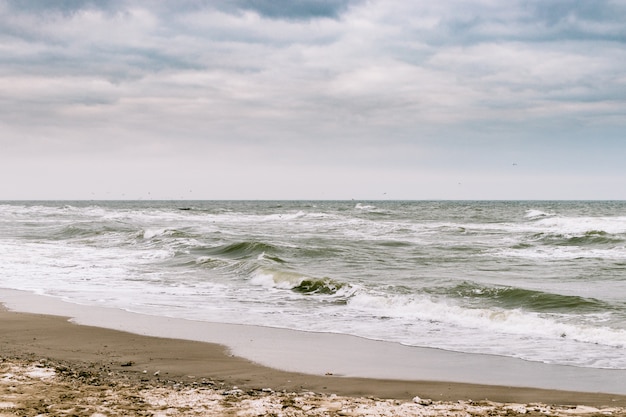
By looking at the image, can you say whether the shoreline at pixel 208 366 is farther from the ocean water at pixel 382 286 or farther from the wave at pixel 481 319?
the wave at pixel 481 319

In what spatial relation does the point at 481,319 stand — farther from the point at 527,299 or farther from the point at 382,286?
the point at 382,286

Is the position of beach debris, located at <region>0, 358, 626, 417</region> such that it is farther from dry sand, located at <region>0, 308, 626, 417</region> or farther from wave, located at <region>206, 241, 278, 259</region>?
wave, located at <region>206, 241, 278, 259</region>

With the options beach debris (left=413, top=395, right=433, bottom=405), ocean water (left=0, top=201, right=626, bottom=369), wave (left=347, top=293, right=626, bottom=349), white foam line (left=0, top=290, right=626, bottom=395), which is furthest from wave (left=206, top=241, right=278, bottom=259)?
beach debris (left=413, top=395, right=433, bottom=405)

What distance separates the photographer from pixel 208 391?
5809mm

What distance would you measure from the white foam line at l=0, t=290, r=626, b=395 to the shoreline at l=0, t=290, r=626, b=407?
86 mm

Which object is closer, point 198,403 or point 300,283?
→ point 198,403

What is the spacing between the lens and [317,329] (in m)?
9.66

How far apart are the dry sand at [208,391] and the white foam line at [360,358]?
0.32 metres

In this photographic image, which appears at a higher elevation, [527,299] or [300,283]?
[527,299]

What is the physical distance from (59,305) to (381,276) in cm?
740

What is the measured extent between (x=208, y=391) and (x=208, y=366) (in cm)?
127

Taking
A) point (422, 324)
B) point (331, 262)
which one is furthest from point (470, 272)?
point (422, 324)

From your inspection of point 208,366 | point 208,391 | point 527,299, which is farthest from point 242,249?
point 208,391

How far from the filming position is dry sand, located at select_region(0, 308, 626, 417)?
516cm
